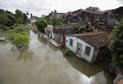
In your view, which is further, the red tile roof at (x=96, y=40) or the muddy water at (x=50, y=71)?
the red tile roof at (x=96, y=40)

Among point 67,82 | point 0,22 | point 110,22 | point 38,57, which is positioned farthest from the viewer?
point 0,22

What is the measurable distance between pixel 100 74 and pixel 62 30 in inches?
350

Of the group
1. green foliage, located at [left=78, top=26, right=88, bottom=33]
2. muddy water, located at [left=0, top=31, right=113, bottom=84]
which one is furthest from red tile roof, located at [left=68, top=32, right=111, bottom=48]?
green foliage, located at [left=78, top=26, right=88, bottom=33]

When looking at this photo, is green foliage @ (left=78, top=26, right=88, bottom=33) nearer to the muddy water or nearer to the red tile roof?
the red tile roof

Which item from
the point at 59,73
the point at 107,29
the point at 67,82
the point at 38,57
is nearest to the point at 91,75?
the point at 67,82

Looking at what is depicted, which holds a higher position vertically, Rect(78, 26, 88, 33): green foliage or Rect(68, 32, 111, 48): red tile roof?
Rect(78, 26, 88, 33): green foliage

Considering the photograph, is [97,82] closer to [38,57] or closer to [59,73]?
[59,73]

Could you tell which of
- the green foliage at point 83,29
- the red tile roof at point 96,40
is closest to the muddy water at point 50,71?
the red tile roof at point 96,40

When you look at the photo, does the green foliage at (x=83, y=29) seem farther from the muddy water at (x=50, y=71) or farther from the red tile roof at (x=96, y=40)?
the muddy water at (x=50, y=71)

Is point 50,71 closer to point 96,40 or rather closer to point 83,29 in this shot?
point 96,40

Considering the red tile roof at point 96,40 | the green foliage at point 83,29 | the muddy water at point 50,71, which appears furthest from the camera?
the green foliage at point 83,29

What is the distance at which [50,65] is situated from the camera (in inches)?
259

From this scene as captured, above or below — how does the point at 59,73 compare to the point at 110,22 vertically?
below

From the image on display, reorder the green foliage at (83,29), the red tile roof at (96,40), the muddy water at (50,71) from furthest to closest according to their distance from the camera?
the green foliage at (83,29) < the red tile roof at (96,40) < the muddy water at (50,71)
